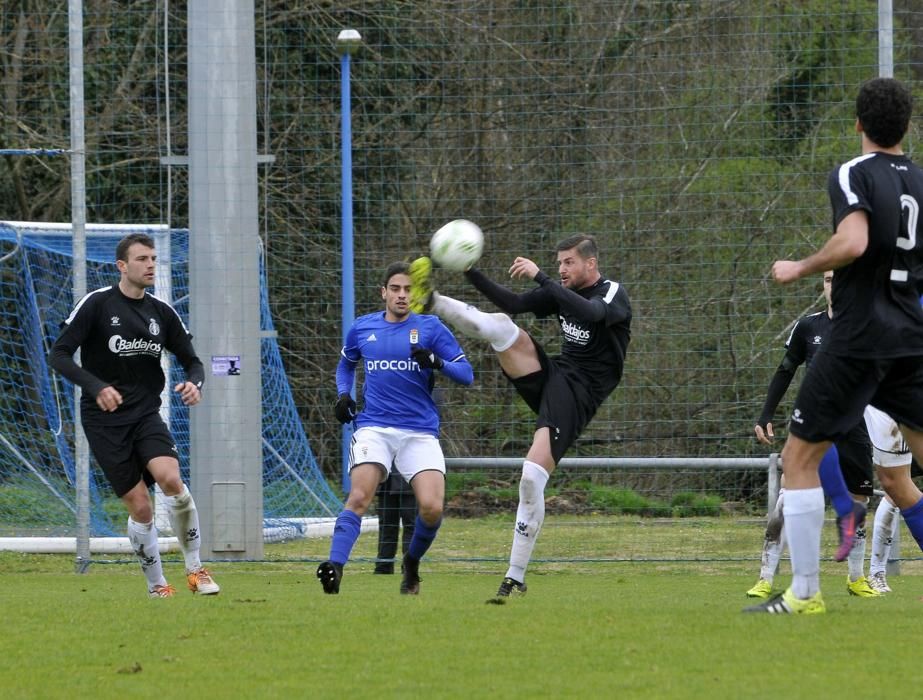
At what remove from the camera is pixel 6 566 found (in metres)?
13.0

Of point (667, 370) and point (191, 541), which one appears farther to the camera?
point (667, 370)

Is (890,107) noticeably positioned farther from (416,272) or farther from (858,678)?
(416,272)

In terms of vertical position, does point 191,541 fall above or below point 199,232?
below

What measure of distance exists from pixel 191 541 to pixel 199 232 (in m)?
4.23

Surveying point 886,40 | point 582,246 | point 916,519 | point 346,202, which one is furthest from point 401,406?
point 346,202

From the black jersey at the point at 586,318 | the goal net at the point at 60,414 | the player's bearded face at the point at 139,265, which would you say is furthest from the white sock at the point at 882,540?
the goal net at the point at 60,414

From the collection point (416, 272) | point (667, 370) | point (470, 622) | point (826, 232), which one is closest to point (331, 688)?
point (470, 622)

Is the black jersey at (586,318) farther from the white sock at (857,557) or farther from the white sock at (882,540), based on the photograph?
the white sock at (882,540)

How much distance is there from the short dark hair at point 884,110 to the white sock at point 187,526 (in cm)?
497

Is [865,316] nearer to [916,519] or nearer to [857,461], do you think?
[916,519]

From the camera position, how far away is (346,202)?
15641 millimetres

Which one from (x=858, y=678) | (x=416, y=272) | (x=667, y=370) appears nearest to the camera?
(x=858, y=678)

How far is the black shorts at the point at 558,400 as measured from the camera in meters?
9.12

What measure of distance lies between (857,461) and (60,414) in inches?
337
